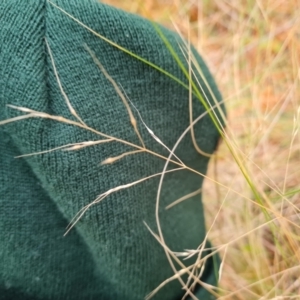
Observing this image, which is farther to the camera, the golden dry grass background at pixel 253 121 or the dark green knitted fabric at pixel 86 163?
the golden dry grass background at pixel 253 121

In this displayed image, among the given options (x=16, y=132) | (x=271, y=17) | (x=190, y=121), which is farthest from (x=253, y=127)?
(x=16, y=132)

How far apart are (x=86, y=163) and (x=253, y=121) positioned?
0.40 metres

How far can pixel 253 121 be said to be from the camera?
0.89 metres

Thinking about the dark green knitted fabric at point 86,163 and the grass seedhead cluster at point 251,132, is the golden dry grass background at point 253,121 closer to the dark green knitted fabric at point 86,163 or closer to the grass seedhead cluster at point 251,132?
the grass seedhead cluster at point 251,132

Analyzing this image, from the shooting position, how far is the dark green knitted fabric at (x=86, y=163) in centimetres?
56

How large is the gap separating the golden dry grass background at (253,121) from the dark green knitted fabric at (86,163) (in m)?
0.12

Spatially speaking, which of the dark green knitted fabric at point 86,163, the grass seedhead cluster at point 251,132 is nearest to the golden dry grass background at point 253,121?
the grass seedhead cluster at point 251,132

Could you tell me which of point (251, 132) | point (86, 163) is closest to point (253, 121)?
point (251, 132)

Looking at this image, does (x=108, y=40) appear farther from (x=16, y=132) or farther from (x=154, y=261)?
(x=154, y=261)

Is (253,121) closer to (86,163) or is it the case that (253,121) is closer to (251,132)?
(251,132)

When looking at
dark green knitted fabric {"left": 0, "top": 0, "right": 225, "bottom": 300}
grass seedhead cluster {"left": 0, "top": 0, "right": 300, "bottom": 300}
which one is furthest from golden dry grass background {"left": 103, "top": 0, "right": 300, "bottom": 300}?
dark green knitted fabric {"left": 0, "top": 0, "right": 225, "bottom": 300}

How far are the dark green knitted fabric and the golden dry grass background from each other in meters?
0.12

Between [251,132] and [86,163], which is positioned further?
[251,132]

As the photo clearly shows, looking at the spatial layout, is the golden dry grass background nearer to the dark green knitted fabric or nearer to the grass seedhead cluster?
the grass seedhead cluster
